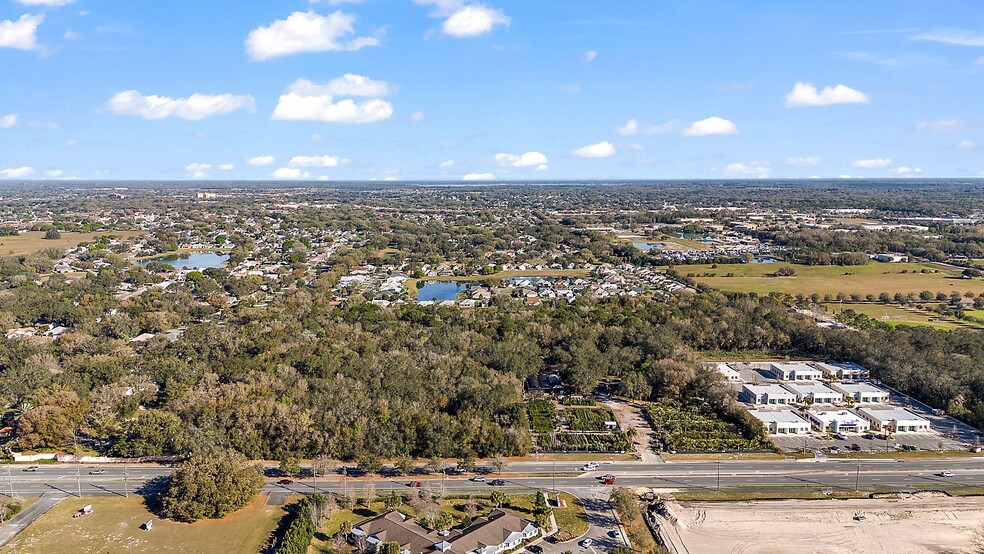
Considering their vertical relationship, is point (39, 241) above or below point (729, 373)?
above

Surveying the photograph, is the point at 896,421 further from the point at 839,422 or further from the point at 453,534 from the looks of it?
the point at 453,534

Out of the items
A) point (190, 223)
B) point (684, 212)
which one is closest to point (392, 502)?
point (190, 223)

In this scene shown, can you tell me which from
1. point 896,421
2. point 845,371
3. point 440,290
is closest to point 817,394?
point 896,421

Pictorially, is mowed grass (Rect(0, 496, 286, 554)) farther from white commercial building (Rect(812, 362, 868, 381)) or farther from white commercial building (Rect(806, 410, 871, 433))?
white commercial building (Rect(812, 362, 868, 381))

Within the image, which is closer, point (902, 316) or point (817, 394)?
point (817, 394)

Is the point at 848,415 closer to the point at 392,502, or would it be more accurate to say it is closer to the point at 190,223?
the point at 392,502

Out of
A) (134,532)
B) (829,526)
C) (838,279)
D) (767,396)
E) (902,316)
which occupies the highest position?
(838,279)
